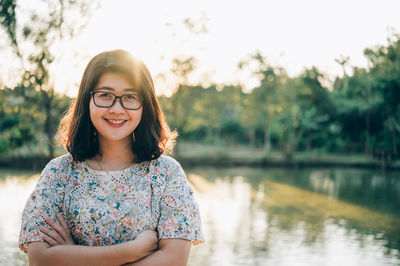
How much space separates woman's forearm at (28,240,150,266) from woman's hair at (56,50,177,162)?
1.02ft

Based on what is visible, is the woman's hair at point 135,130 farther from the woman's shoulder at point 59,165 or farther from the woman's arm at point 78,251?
the woman's arm at point 78,251

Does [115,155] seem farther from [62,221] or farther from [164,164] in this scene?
[62,221]

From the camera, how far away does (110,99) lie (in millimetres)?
1438

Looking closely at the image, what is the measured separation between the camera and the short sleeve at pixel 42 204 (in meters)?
1.40

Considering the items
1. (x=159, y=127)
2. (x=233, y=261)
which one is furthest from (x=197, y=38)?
(x=159, y=127)

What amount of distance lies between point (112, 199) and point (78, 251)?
0.20 m

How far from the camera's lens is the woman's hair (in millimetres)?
1415

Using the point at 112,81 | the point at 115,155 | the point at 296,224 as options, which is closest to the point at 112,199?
the point at 115,155

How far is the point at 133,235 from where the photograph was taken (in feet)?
→ 4.70

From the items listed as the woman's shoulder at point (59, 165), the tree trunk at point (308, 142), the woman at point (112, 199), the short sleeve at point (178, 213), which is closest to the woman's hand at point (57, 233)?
the woman at point (112, 199)

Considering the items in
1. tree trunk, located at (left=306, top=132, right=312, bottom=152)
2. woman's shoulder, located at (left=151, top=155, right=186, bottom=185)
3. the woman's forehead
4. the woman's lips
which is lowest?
tree trunk, located at (left=306, top=132, right=312, bottom=152)

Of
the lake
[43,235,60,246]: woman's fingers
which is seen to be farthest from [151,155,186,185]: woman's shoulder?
the lake

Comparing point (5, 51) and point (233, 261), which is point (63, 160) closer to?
point (233, 261)

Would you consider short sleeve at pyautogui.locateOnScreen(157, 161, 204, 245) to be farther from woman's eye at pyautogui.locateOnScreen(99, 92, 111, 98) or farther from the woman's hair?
woman's eye at pyautogui.locateOnScreen(99, 92, 111, 98)
